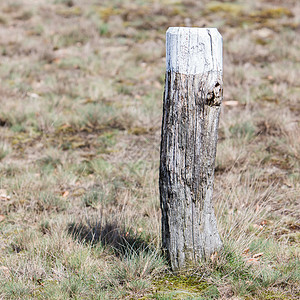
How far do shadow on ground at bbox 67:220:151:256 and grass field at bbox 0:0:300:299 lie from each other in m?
0.01

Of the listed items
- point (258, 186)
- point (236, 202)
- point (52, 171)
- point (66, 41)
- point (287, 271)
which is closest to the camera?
point (287, 271)

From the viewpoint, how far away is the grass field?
2.76 m

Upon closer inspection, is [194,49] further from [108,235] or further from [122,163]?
[122,163]

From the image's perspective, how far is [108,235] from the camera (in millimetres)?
3330

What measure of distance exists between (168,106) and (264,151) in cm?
302

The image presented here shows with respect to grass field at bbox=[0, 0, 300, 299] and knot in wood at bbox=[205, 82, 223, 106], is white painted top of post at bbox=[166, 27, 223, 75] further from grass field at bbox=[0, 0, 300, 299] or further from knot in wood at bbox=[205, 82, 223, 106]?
grass field at bbox=[0, 0, 300, 299]

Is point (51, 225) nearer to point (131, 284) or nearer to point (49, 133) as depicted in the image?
point (131, 284)

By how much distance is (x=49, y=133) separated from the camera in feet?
20.2

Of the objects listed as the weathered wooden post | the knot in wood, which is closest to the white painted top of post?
the weathered wooden post

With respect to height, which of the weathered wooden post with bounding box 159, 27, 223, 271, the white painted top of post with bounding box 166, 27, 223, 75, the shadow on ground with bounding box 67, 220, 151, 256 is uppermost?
the white painted top of post with bounding box 166, 27, 223, 75

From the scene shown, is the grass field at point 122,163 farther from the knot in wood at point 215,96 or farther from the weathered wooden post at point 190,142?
the knot in wood at point 215,96

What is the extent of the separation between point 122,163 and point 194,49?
2866 millimetres

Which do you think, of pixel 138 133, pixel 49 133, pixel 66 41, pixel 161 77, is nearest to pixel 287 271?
pixel 138 133

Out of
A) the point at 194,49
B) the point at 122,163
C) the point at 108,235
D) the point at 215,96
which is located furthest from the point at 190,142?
the point at 122,163
